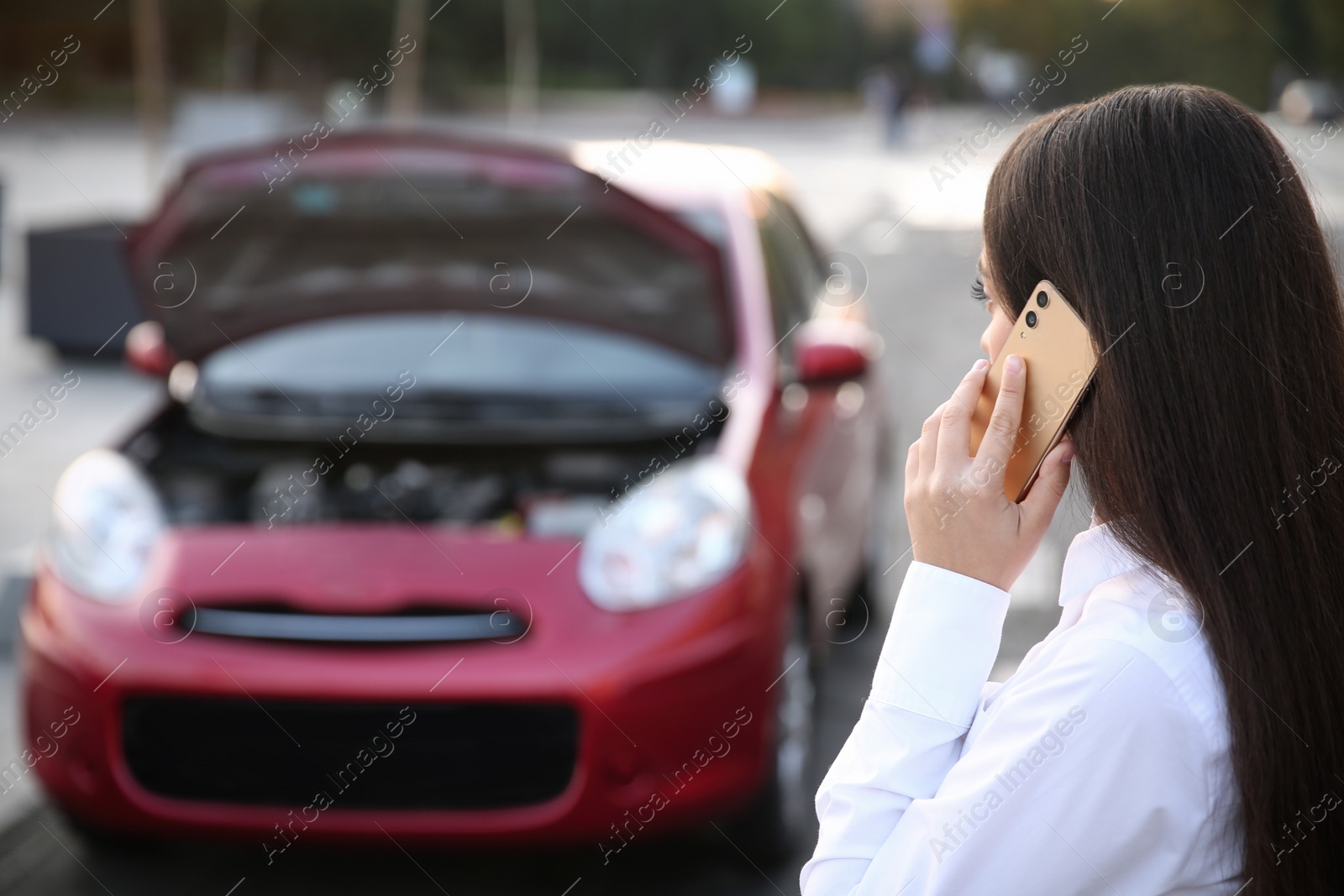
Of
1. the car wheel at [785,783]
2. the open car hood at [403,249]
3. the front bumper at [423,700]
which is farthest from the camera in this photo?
the open car hood at [403,249]

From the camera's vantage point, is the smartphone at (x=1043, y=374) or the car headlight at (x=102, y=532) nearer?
the smartphone at (x=1043, y=374)

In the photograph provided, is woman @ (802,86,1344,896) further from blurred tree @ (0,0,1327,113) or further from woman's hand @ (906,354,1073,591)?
blurred tree @ (0,0,1327,113)

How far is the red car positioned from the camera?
2891mm

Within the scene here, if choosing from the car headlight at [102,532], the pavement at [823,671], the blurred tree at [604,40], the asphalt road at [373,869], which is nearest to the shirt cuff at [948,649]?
the pavement at [823,671]

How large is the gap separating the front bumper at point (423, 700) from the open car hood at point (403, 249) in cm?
103

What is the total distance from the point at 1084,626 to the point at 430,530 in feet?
7.33

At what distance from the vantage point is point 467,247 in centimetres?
393

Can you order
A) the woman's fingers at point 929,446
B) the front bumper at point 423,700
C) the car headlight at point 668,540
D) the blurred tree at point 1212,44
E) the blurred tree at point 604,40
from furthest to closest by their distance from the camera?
the blurred tree at point 604,40 < the blurred tree at point 1212,44 < the car headlight at point 668,540 < the front bumper at point 423,700 < the woman's fingers at point 929,446

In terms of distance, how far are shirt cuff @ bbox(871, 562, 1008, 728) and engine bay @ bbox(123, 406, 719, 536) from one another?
1.94 metres

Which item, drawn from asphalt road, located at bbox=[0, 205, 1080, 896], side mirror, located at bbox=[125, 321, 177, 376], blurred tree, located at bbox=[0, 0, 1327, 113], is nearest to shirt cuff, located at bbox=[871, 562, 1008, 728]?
asphalt road, located at bbox=[0, 205, 1080, 896]

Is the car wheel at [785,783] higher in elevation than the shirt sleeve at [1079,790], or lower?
lower

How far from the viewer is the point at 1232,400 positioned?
1.08 metres

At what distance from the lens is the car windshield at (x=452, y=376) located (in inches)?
145

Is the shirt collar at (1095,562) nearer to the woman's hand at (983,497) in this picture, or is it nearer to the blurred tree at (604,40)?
the woman's hand at (983,497)
